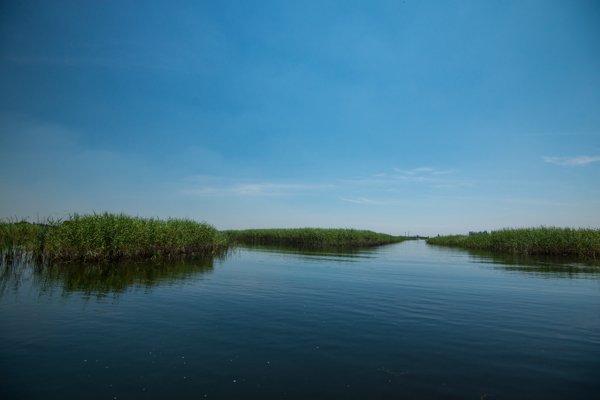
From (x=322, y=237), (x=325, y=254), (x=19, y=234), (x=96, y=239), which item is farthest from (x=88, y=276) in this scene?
(x=322, y=237)

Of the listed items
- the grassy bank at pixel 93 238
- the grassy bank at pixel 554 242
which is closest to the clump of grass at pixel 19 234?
the grassy bank at pixel 93 238

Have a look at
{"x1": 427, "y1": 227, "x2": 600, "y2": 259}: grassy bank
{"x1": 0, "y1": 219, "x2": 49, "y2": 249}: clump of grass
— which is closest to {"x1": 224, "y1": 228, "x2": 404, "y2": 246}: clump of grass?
{"x1": 427, "y1": 227, "x2": 600, "y2": 259}: grassy bank

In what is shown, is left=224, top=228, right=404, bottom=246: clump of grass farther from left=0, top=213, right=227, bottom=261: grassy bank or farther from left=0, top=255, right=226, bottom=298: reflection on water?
left=0, top=255, right=226, bottom=298: reflection on water

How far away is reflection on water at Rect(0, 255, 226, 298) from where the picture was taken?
10.5 m

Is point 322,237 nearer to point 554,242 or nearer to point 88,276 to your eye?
point 554,242

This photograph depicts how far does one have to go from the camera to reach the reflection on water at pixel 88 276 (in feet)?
34.4

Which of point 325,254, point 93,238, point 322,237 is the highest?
point 93,238

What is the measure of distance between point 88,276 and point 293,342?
11388 mm

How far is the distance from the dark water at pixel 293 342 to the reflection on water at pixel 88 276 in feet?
0.65

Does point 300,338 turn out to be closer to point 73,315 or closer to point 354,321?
point 354,321

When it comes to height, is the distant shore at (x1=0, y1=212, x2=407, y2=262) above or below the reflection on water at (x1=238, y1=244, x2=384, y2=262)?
above

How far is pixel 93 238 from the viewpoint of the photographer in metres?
16.8

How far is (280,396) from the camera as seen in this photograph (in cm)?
404

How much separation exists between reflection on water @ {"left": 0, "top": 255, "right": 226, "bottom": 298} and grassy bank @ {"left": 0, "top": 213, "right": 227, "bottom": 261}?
89cm
